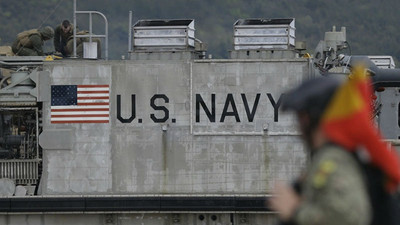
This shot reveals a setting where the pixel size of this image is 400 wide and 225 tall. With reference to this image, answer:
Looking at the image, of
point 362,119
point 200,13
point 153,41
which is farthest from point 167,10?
point 362,119

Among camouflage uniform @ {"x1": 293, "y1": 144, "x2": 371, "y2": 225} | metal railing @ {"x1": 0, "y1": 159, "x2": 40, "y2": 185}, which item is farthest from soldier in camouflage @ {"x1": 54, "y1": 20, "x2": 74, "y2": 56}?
camouflage uniform @ {"x1": 293, "y1": 144, "x2": 371, "y2": 225}

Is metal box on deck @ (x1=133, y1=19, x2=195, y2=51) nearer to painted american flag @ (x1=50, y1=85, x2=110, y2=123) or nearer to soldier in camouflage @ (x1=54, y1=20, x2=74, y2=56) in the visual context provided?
painted american flag @ (x1=50, y1=85, x2=110, y2=123)

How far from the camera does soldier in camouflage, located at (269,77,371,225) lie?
3.44 meters

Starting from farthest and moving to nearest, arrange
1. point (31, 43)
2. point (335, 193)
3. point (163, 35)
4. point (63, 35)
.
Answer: point (31, 43)
point (63, 35)
point (163, 35)
point (335, 193)

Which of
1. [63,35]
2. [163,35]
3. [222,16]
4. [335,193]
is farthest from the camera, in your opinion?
[222,16]

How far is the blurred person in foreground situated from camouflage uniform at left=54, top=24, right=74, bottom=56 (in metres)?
13.0

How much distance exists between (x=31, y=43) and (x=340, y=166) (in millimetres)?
13533

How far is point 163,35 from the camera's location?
14.9 meters

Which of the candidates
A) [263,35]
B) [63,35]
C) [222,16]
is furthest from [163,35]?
[222,16]

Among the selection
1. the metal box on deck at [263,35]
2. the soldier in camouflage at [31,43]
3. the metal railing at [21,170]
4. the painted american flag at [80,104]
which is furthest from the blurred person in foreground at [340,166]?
the soldier in camouflage at [31,43]

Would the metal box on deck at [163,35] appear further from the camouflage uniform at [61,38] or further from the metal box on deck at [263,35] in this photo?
the camouflage uniform at [61,38]

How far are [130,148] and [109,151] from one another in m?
0.28

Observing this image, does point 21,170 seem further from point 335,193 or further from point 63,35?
point 335,193

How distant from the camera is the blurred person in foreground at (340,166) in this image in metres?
3.44
